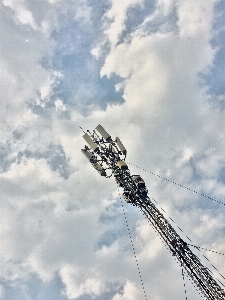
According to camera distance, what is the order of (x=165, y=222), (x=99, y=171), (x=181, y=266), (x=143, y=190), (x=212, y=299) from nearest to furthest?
(x=212, y=299), (x=181, y=266), (x=165, y=222), (x=143, y=190), (x=99, y=171)

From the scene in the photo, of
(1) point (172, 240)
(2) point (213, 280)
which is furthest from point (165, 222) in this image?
(2) point (213, 280)

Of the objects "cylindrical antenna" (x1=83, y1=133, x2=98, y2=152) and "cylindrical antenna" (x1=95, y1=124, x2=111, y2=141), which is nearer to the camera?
"cylindrical antenna" (x1=83, y1=133, x2=98, y2=152)

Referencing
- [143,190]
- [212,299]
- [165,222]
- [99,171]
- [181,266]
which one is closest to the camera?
[212,299]

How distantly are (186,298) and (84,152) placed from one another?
16733 millimetres

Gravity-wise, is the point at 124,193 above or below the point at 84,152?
below

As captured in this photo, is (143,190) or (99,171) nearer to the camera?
(143,190)

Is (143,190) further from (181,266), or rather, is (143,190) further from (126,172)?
(181,266)

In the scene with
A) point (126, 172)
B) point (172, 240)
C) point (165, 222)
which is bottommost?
point (172, 240)

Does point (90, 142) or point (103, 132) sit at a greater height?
point (103, 132)

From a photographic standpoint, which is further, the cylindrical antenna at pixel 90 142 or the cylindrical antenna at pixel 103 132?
the cylindrical antenna at pixel 103 132

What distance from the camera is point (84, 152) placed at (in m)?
27.4

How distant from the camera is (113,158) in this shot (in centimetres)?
2680

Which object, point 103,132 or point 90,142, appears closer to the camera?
point 90,142

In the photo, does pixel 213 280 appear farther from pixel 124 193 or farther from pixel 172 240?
pixel 124 193
